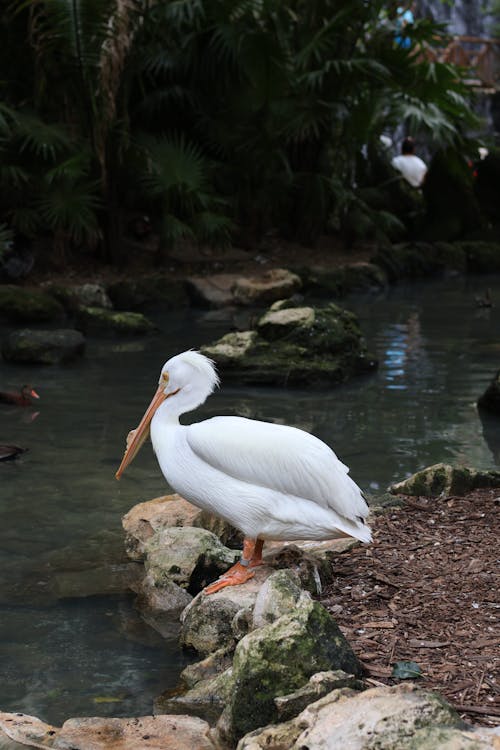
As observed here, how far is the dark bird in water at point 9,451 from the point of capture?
692 centimetres

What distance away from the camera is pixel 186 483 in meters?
4.45

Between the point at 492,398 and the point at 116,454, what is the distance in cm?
304

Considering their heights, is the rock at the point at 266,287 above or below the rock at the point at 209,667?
below

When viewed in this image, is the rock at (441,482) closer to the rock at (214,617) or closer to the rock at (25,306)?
the rock at (214,617)

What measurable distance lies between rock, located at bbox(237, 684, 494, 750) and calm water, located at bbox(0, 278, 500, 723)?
0.90 meters

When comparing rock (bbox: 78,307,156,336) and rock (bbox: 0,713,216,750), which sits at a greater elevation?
rock (bbox: 0,713,216,750)

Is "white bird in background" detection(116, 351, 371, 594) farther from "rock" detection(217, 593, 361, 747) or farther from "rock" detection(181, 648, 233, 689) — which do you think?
"rock" detection(217, 593, 361, 747)

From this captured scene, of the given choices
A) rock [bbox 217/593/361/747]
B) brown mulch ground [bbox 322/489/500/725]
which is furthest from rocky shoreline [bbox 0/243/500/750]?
brown mulch ground [bbox 322/489/500/725]

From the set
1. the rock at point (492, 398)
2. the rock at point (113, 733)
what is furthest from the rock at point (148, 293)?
the rock at point (113, 733)

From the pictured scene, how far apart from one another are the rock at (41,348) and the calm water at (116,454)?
171 millimetres

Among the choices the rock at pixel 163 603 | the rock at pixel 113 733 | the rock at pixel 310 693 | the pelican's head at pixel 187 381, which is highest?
the pelican's head at pixel 187 381

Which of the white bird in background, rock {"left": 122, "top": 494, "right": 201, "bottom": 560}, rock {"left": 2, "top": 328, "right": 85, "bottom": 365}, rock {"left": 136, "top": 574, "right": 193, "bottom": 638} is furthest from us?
rock {"left": 2, "top": 328, "right": 85, "bottom": 365}

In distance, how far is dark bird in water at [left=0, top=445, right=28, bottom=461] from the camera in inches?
272

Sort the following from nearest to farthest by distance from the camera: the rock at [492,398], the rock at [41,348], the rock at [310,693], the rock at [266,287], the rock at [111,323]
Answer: the rock at [310,693], the rock at [492,398], the rock at [41,348], the rock at [111,323], the rock at [266,287]
